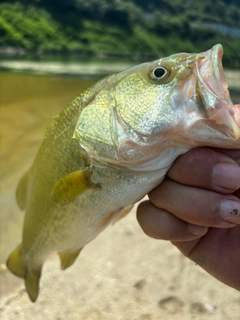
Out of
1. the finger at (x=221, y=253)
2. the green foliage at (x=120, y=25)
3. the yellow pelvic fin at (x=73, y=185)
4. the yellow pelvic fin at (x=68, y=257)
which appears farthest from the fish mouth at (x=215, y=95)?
the green foliage at (x=120, y=25)

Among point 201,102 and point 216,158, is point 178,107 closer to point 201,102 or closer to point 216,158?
point 201,102

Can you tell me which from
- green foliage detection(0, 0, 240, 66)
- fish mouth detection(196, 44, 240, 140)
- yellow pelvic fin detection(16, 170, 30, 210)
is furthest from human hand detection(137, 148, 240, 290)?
green foliage detection(0, 0, 240, 66)

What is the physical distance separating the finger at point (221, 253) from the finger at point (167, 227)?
264mm

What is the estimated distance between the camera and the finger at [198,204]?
133 centimetres

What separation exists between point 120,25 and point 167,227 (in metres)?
53.7

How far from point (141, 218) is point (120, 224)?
7.21 feet

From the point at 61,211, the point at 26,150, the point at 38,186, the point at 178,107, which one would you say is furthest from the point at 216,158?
the point at 26,150

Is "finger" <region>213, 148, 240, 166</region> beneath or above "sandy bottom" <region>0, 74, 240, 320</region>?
above

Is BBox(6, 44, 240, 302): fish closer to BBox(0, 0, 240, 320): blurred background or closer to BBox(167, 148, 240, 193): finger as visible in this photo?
BBox(167, 148, 240, 193): finger

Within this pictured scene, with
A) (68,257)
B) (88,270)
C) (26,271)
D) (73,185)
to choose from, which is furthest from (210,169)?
(88,270)

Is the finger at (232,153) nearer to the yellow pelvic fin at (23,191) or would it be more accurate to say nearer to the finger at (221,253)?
the finger at (221,253)

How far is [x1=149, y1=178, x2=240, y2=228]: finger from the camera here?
133 centimetres

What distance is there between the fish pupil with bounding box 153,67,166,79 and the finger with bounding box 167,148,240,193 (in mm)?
289

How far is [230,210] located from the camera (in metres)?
1.32
